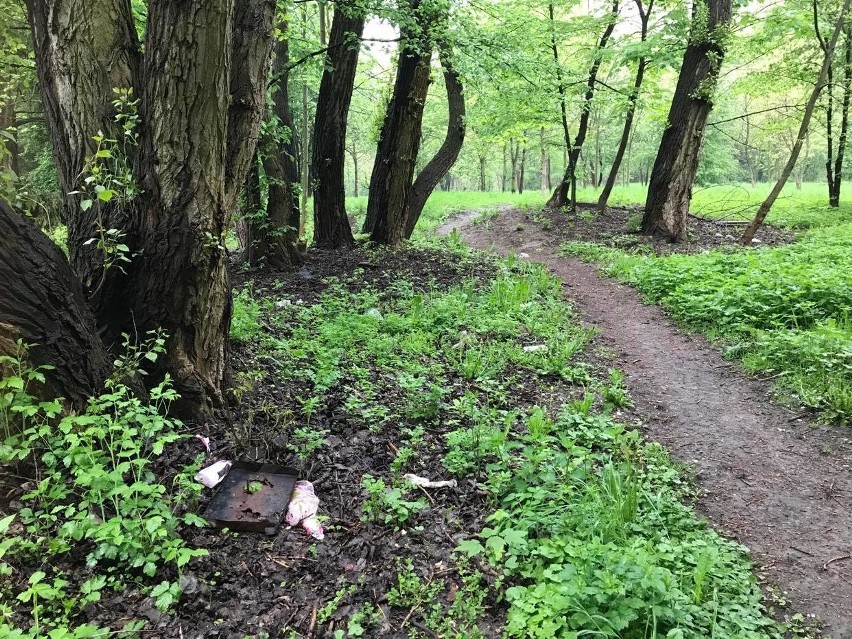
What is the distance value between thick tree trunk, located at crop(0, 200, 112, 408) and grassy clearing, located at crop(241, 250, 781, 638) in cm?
153

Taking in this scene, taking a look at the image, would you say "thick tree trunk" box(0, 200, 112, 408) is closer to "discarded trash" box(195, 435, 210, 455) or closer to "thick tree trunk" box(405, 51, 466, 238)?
"discarded trash" box(195, 435, 210, 455)

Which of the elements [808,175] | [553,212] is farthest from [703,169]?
[808,175]

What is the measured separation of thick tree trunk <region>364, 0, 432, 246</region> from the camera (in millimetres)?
9453

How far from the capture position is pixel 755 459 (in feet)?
12.6

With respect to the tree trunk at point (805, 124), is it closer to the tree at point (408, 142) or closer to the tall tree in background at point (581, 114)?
the tall tree in background at point (581, 114)

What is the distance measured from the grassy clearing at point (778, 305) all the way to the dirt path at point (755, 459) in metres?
0.28

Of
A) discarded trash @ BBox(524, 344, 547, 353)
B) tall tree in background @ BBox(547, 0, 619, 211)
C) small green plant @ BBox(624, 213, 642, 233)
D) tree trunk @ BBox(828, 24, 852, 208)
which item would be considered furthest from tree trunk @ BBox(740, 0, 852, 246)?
discarded trash @ BBox(524, 344, 547, 353)

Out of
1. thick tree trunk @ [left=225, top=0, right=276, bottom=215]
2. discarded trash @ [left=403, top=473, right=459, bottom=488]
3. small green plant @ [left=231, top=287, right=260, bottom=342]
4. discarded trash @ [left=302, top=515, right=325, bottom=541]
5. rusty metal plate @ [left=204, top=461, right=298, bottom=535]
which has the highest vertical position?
thick tree trunk @ [left=225, top=0, right=276, bottom=215]

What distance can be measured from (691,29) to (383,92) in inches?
258

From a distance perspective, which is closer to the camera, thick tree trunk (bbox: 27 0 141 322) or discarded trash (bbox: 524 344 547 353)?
thick tree trunk (bbox: 27 0 141 322)

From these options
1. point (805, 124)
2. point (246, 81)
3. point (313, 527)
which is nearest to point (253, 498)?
point (313, 527)

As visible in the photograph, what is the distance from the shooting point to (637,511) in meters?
3.10

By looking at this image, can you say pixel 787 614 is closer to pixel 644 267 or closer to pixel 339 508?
pixel 339 508

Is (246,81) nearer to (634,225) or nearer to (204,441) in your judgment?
(204,441)
